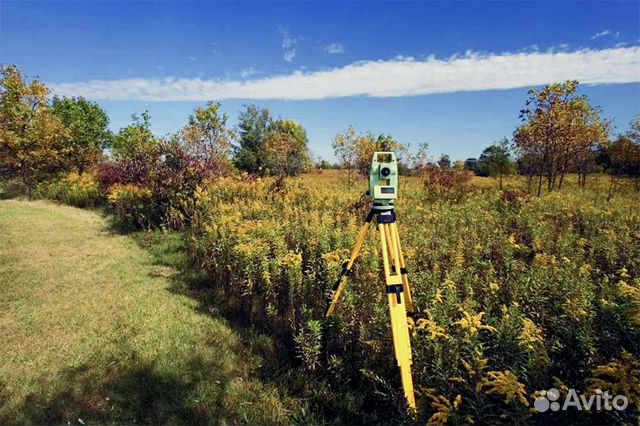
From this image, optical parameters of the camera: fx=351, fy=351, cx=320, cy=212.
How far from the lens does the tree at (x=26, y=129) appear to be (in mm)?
16453

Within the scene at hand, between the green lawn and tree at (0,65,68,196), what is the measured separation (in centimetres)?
1171

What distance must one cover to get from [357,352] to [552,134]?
45.7ft

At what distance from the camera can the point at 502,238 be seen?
20.5ft

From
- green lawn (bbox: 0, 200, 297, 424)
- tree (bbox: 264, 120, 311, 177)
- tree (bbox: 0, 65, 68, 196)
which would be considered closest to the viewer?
green lawn (bbox: 0, 200, 297, 424)

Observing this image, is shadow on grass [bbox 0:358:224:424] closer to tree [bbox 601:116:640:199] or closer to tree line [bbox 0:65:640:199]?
tree line [bbox 0:65:640:199]

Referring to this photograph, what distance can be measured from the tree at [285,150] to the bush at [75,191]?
27.2ft

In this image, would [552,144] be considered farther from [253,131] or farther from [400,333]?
[253,131]

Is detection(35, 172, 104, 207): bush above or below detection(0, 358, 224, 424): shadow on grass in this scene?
above

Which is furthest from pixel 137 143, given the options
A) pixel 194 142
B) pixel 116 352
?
pixel 116 352

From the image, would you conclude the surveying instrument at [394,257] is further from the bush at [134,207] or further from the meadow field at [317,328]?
the bush at [134,207]

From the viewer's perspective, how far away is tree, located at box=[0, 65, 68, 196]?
1645cm

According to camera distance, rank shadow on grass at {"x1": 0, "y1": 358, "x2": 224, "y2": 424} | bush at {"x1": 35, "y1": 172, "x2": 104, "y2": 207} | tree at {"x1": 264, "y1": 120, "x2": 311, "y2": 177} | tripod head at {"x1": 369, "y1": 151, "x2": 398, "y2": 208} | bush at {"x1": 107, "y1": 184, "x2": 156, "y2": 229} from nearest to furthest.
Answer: tripod head at {"x1": 369, "y1": 151, "x2": 398, "y2": 208} < shadow on grass at {"x1": 0, "y1": 358, "x2": 224, "y2": 424} < bush at {"x1": 107, "y1": 184, "x2": 156, "y2": 229} < bush at {"x1": 35, "y1": 172, "x2": 104, "y2": 207} < tree at {"x1": 264, "y1": 120, "x2": 311, "y2": 177}

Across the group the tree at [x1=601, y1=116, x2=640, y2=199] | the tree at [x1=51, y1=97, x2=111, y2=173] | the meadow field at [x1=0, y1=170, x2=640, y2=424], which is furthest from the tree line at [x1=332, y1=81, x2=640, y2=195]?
the tree at [x1=51, y1=97, x2=111, y2=173]

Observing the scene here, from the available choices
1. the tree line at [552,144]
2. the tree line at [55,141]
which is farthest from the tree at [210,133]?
the tree line at [552,144]
